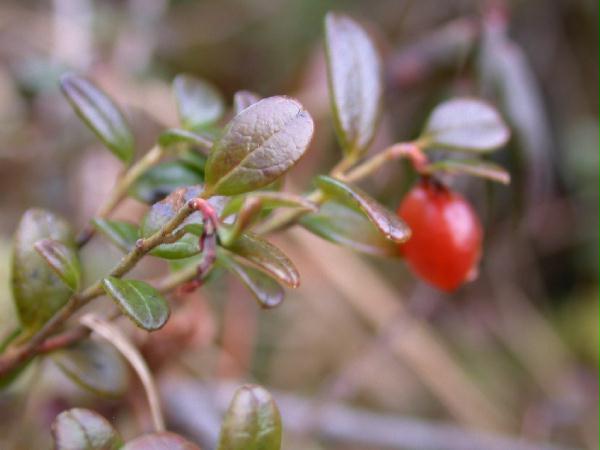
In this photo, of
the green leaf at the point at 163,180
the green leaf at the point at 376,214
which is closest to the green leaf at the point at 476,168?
the green leaf at the point at 376,214

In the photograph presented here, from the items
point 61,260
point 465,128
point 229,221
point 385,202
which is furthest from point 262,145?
point 385,202

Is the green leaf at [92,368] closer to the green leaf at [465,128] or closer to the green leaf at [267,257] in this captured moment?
A: the green leaf at [267,257]

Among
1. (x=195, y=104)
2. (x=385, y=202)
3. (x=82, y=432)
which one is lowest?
(x=82, y=432)

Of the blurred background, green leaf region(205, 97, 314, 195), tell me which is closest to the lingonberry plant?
green leaf region(205, 97, 314, 195)

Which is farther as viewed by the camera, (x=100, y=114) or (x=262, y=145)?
(x=100, y=114)

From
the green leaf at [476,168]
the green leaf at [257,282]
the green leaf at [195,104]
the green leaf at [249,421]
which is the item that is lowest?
the green leaf at [249,421]

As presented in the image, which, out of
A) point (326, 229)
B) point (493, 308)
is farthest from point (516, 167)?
point (493, 308)

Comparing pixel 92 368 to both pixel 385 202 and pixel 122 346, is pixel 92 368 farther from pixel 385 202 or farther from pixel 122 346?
pixel 385 202
